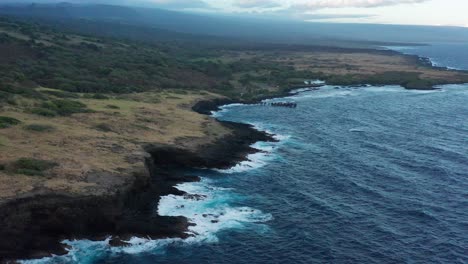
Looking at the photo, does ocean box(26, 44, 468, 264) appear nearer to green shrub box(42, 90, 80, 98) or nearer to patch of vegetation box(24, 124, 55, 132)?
patch of vegetation box(24, 124, 55, 132)

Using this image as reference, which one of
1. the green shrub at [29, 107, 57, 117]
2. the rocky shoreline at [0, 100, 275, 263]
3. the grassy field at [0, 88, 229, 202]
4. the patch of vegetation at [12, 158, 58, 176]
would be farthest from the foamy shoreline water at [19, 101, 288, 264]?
the green shrub at [29, 107, 57, 117]

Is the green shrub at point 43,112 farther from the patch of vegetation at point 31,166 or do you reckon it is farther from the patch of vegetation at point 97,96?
the patch of vegetation at point 31,166

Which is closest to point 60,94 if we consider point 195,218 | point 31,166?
point 31,166

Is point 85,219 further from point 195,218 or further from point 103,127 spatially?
point 103,127

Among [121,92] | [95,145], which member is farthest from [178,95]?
[95,145]

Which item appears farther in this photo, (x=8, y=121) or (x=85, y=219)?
(x=8, y=121)

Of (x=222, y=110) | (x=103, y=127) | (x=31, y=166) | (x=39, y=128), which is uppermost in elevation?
(x=39, y=128)

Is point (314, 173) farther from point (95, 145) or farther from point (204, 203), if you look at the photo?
point (95, 145)

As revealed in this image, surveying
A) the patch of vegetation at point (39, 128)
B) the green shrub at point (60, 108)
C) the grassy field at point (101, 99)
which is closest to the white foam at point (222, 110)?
the grassy field at point (101, 99)
